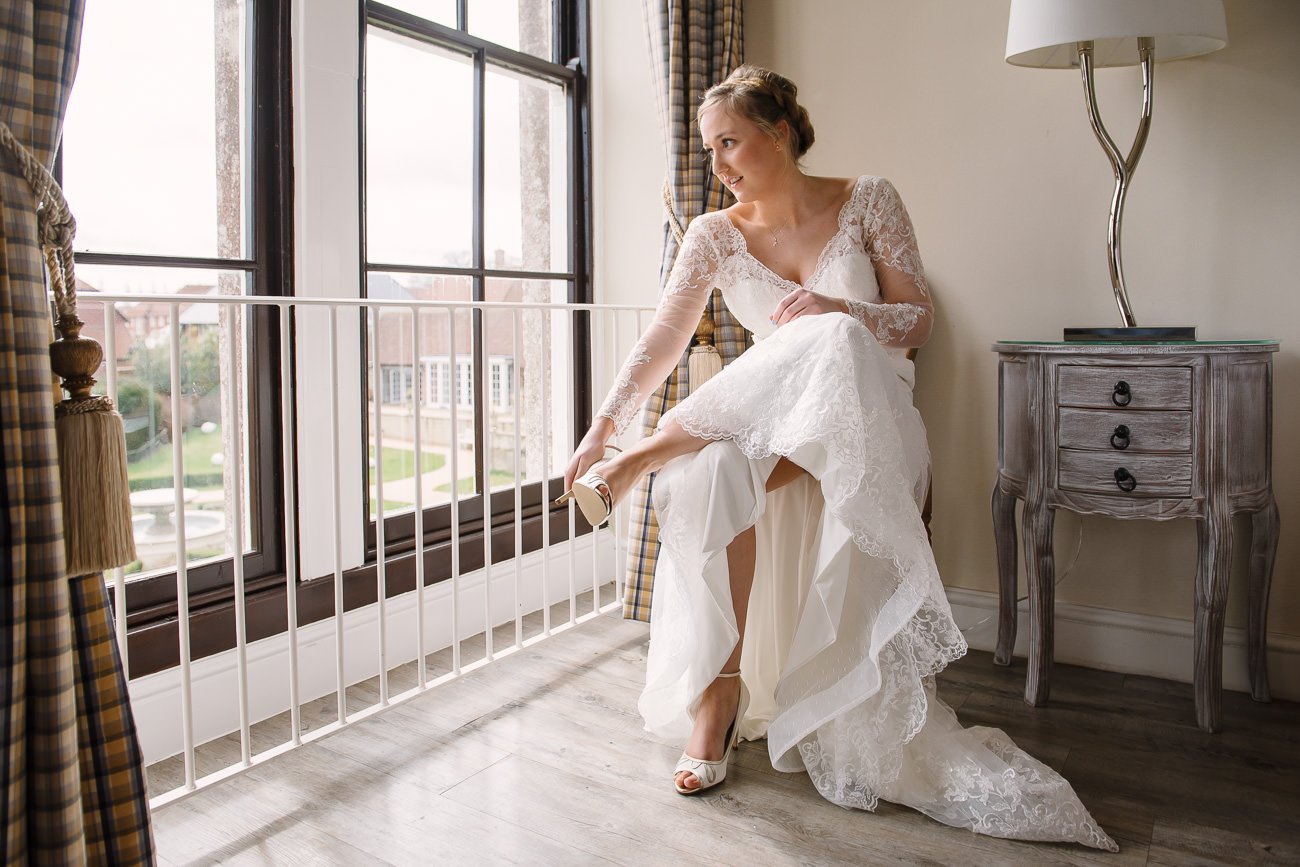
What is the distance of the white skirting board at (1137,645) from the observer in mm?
2061

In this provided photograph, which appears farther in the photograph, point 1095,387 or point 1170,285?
point 1170,285

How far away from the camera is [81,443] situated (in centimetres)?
106

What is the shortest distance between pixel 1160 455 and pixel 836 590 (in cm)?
81

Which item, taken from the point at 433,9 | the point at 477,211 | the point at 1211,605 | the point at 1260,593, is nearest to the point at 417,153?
the point at 477,211

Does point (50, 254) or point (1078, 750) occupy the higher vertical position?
point (50, 254)

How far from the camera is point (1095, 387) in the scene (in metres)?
1.88

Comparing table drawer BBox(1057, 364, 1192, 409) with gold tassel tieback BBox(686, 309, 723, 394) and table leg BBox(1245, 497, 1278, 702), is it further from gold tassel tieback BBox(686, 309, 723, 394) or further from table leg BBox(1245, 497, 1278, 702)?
gold tassel tieback BBox(686, 309, 723, 394)

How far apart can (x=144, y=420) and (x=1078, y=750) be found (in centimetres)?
199

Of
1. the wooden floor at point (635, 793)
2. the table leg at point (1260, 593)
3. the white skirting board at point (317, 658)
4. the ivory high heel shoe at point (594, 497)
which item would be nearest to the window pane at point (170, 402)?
the white skirting board at point (317, 658)

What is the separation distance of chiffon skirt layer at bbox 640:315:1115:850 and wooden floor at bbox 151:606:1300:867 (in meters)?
0.06

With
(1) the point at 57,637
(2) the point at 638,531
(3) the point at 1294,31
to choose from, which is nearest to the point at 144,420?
(1) the point at 57,637

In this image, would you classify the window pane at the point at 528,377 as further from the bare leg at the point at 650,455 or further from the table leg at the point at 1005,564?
the table leg at the point at 1005,564

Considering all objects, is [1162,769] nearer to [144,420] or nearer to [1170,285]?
[1170,285]

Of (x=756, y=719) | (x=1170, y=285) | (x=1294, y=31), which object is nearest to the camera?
(x=756, y=719)
